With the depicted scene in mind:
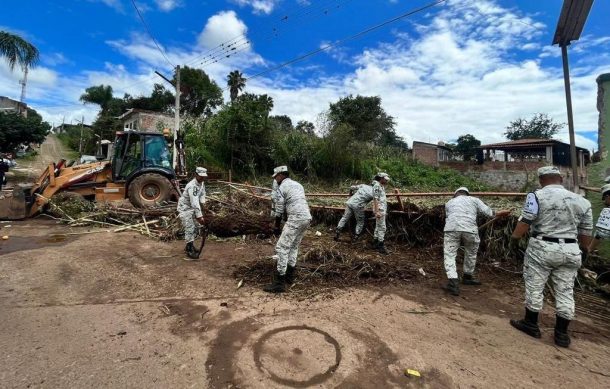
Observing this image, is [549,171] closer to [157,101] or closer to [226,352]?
[226,352]

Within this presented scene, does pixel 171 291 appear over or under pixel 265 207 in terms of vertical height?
under

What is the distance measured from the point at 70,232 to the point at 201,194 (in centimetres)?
381

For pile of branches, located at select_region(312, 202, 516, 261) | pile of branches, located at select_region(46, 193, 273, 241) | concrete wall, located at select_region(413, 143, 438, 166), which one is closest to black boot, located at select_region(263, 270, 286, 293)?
pile of branches, located at select_region(46, 193, 273, 241)

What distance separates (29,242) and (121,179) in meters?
2.88

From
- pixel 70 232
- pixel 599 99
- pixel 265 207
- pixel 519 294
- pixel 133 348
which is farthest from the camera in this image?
pixel 265 207

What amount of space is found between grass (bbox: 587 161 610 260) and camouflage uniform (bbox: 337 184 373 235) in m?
3.67

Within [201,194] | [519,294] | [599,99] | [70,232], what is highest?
[599,99]

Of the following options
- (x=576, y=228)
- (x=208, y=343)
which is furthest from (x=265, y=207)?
(x=576, y=228)

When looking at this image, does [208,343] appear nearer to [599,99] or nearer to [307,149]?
[599,99]

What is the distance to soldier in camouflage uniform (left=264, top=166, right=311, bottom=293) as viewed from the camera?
181 inches

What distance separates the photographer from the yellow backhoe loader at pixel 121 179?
8828 mm

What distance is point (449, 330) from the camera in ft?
12.2

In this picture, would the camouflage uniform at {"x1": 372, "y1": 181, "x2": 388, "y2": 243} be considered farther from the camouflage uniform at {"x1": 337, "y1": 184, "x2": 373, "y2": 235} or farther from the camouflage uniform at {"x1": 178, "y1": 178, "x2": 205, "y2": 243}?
the camouflage uniform at {"x1": 178, "y1": 178, "x2": 205, "y2": 243}

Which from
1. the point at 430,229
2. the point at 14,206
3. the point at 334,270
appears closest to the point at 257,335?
the point at 334,270
